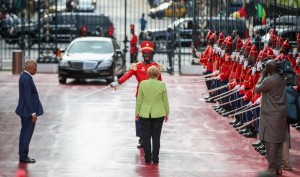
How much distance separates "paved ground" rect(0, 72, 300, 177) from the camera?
1584 cm

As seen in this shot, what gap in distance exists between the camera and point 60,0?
54.2 m

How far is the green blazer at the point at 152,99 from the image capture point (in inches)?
640

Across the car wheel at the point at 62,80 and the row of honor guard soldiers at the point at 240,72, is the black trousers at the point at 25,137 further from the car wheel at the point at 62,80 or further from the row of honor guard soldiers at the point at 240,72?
the car wheel at the point at 62,80

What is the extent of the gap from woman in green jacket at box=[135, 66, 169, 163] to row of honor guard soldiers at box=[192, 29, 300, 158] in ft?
5.90

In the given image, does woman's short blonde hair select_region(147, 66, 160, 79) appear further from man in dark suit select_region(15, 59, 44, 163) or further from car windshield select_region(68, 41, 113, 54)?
car windshield select_region(68, 41, 113, 54)

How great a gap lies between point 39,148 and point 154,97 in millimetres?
2775

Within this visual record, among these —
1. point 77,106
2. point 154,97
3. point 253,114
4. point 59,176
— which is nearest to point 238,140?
point 253,114

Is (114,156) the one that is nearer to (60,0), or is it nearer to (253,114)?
(253,114)

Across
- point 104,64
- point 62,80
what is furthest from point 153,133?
point 62,80

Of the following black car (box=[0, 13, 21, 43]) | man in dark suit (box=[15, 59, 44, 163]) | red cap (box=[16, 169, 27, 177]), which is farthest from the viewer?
black car (box=[0, 13, 21, 43])

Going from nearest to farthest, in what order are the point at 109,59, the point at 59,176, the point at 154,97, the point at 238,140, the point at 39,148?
the point at 59,176
the point at 154,97
the point at 39,148
the point at 238,140
the point at 109,59

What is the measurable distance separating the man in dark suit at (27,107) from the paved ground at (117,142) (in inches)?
11.9

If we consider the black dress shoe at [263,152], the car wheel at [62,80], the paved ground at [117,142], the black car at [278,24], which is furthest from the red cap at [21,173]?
the car wheel at [62,80]

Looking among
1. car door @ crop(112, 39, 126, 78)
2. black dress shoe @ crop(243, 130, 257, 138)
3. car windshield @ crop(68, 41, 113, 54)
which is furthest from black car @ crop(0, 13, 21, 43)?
black dress shoe @ crop(243, 130, 257, 138)
